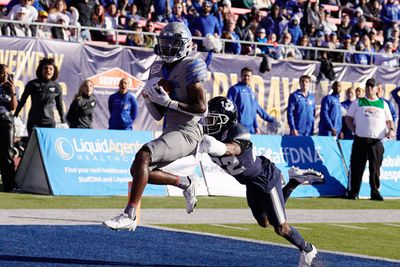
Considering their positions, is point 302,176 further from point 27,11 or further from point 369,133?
point 27,11

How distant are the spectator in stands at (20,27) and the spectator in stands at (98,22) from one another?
2.12m

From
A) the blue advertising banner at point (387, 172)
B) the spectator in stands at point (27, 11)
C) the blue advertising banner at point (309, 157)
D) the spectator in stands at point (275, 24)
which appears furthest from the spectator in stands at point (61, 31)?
the spectator in stands at point (275, 24)

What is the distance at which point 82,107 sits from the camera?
653 inches

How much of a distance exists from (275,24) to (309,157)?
750 centimetres

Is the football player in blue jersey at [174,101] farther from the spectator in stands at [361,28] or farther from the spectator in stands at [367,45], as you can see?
the spectator in stands at [361,28]

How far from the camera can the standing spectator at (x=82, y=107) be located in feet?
54.3

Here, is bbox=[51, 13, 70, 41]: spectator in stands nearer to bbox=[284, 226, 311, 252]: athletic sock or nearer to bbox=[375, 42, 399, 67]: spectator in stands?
bbox=[375, 42, 399, 67]: spectator in stands

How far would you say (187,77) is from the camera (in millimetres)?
8891

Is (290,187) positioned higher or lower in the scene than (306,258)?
higher

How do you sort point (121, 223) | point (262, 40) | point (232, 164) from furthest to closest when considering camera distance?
point (262, 40), point (232, 164), point (121, 223)

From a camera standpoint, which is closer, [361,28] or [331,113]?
[331,113]

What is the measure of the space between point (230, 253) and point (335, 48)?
15915 mm

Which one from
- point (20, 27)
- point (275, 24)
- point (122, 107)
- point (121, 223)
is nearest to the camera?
point (121, 223)

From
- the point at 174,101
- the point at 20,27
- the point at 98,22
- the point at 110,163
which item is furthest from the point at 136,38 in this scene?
the point at 174,101
